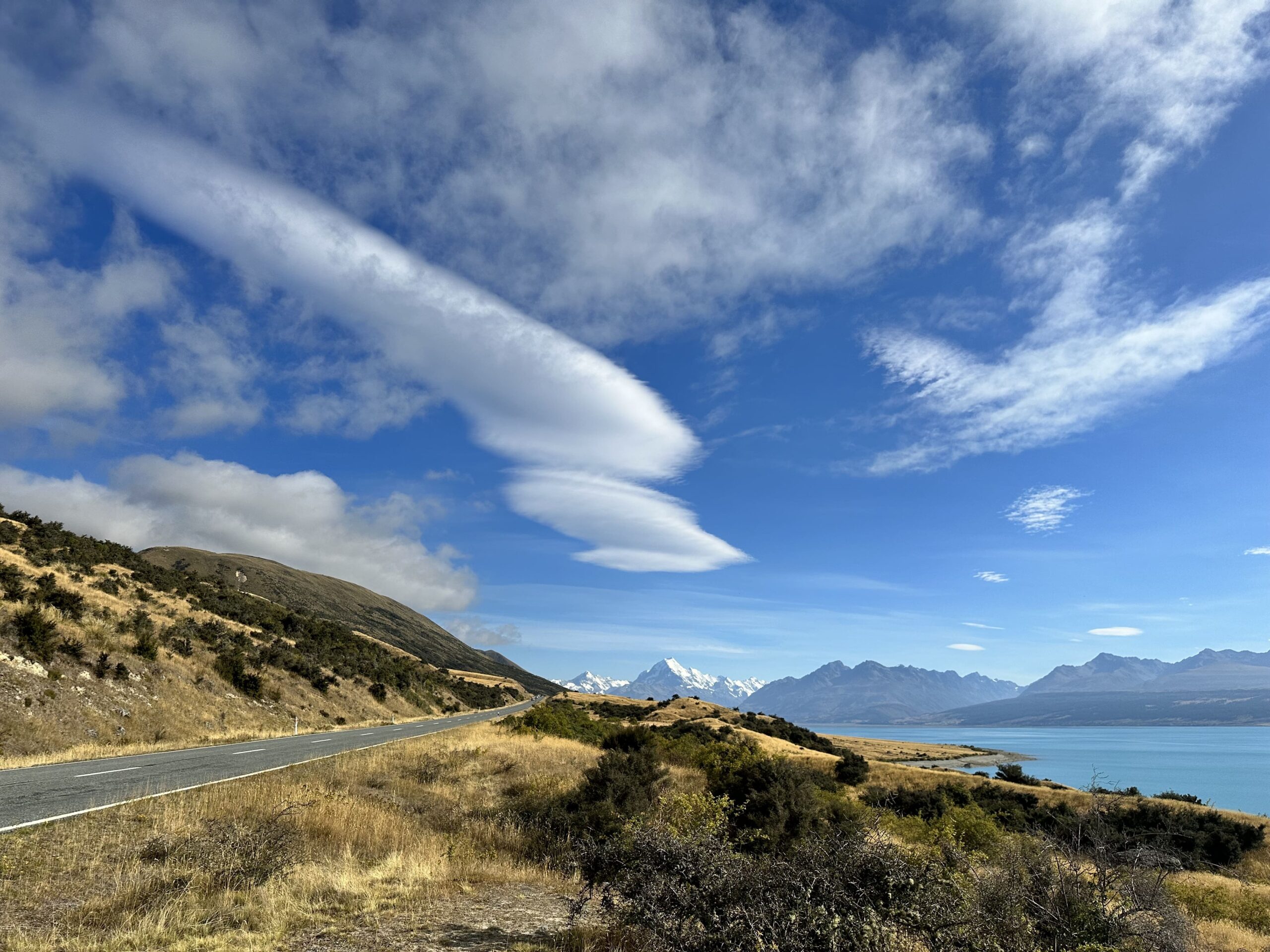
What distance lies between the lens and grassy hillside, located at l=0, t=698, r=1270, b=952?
5.48 meters

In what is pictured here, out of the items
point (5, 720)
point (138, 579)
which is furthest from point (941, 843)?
point (138, 579)

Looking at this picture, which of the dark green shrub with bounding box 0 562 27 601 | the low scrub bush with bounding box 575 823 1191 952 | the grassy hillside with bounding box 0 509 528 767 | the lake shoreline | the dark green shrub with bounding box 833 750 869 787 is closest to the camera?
Answer: the low scrub bush with bounding box 575 823 1191 952

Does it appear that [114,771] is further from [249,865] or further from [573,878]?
[573,878]

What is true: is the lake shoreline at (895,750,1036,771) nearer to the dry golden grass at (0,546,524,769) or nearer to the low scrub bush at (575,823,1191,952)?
the dry golden grass at (0,546,524,769)

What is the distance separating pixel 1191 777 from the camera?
8006cm

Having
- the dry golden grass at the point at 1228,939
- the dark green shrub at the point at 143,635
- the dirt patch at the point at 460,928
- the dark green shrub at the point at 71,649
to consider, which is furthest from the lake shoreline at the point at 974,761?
the dark green shrub at the point at 71,649

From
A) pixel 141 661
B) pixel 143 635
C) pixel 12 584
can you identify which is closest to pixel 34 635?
pixel 12 584

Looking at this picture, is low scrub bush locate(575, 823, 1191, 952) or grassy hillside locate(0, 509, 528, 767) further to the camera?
grassy hillside locate(0, 509, 528, 767)

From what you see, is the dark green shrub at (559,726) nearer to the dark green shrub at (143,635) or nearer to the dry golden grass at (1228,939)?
the dark green shrub at (143,635)

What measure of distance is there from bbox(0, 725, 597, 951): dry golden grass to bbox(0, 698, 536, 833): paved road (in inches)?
44.0

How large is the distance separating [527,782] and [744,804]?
603 cm

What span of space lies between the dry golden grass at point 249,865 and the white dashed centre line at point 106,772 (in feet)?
15.0

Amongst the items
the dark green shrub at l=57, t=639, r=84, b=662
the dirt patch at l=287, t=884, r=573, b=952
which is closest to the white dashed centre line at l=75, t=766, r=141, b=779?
the dark green shrub at l=57, t=639, r=84, b=662

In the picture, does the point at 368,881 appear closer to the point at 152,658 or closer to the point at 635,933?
the point at 635,933
